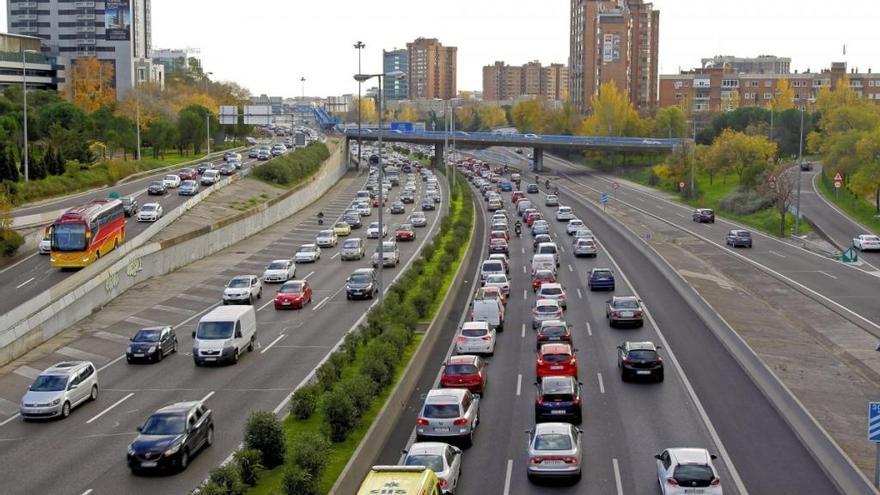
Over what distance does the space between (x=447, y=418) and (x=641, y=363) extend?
25.6 ft

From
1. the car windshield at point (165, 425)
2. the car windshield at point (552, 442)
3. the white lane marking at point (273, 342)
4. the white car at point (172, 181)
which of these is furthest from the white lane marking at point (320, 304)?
the white car at point (172, 181)

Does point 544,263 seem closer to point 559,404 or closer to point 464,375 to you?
point 464,375

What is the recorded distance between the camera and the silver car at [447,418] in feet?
74.4

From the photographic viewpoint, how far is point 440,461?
19.3 metres

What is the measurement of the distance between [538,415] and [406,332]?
7.97m

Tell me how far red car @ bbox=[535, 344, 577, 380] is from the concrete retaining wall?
17.3 m

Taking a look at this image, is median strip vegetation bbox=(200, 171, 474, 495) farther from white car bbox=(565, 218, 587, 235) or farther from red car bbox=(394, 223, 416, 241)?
white car bbox=(565, 218, 587, 235)

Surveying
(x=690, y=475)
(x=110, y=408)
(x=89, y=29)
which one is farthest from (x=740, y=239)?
(x=89, y=29)

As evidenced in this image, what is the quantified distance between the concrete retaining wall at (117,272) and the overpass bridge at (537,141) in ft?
168

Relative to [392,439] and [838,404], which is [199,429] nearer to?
[392,439]

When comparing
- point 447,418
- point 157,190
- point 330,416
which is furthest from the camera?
point 157,190

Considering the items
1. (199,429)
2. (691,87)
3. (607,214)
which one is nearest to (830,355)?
(199,429)

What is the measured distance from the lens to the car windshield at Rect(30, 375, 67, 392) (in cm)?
2666

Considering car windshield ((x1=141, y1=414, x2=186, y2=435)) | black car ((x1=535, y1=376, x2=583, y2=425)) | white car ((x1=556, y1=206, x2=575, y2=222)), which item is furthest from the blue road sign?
white car ((x1=556, y1=206, x2=575, y2=222))
